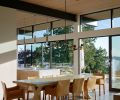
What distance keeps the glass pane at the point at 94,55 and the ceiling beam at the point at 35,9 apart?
1.36m

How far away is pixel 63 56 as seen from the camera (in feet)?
35.6

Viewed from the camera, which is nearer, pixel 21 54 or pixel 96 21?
pixel 96 21

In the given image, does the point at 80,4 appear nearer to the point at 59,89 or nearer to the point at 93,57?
the point at 93,57

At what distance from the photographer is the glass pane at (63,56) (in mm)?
10438

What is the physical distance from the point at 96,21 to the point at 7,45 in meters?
3.90

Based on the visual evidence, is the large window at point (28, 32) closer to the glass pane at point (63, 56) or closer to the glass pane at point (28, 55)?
the glass pane at point (28, 55)

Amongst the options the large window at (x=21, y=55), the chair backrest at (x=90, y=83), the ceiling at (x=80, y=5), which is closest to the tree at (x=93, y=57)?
the ceiling at (x=80, y=5)

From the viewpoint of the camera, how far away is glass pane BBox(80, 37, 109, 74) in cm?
900

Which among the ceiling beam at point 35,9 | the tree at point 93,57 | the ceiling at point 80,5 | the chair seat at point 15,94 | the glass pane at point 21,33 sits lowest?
the chair seat at point 15,94

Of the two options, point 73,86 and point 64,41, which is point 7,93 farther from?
point 64,41

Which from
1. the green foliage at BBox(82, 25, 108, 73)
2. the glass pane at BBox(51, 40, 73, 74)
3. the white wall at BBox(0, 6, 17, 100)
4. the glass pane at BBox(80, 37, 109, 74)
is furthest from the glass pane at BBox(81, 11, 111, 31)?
the white wall at BBox(0, 6, 17, 100)

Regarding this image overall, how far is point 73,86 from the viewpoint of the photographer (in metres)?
5.98

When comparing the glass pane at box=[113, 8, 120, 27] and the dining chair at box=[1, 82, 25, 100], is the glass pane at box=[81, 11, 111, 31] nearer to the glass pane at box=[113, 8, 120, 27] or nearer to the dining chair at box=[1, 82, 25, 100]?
the glass pane at box=[113, 8, 120, 27]

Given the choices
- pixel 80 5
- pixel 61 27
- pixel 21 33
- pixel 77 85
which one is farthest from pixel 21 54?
pixel 77 85
